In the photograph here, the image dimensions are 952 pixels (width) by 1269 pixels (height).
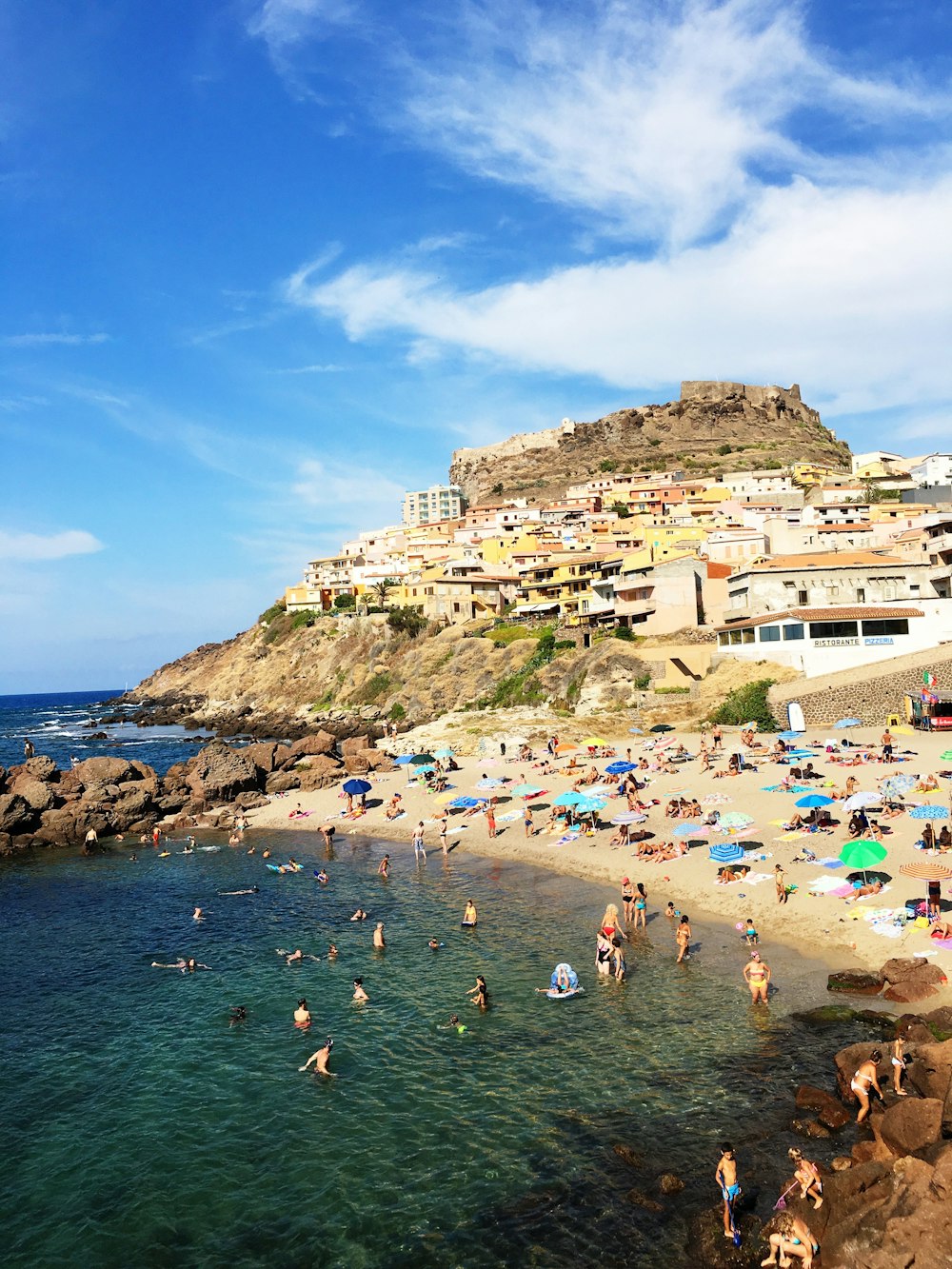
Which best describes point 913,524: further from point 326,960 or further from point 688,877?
point 326,960

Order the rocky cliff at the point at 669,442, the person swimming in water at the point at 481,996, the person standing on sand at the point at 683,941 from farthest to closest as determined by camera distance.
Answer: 1. the rocky cliff at the point at 669,442
2. the person standing on sand at the point at 683,941
3. the person swimming in water at the point at 481,996

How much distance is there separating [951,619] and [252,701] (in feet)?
258

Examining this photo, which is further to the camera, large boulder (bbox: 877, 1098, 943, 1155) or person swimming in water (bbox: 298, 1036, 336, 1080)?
person swimming in water (bbox: 298, 1036, 336, 1080)

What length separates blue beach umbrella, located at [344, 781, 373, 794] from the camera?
39.7 meters

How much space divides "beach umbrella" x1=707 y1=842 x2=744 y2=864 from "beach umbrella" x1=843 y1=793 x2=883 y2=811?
3.37 meters

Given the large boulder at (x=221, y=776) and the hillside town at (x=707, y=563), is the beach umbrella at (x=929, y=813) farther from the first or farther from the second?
the large boulder at (x=221, y=776)

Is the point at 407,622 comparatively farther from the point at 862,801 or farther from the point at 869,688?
the point at 862,801

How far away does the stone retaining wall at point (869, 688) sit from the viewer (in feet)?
132

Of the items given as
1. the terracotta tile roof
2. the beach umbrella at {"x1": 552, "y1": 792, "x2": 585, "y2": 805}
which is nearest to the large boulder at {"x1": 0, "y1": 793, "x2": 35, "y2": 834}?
the beach umbrella at {"x1": 552, "y1": 792, "x2": 585, "y2": 805}

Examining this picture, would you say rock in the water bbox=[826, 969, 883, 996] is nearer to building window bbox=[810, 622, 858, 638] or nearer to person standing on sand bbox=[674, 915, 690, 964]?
person standing on sand bbox=[674, 915, 690, 964]

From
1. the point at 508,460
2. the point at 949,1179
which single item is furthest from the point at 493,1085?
the point at 508,460

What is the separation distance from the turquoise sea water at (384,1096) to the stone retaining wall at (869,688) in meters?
22.0

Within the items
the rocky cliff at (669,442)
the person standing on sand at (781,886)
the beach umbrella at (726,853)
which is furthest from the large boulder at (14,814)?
the rocky cliff at (669,442)

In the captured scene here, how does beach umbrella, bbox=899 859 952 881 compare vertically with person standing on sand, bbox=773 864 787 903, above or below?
above
